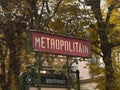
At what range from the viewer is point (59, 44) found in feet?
45.8

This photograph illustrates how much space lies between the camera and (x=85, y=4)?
24500 mm

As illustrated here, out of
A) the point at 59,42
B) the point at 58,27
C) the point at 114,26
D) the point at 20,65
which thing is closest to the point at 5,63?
the point at 20,65

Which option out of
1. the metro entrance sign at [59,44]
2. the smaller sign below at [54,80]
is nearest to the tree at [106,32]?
the metro entrance sign at [59,44]

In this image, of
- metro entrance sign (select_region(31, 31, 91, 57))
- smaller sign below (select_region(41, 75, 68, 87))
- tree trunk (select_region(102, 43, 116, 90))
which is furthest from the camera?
tree trunk (select_region(102, 43, 116, 90))

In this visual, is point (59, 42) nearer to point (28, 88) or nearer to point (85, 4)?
point (28, 88)

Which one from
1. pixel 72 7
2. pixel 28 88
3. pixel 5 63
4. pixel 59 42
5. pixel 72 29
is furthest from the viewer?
pixel 5 63

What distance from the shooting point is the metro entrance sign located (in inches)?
526

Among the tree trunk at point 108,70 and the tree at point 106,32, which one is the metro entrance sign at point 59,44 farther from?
the tree at point 106,32

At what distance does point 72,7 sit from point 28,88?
11555 millimetres

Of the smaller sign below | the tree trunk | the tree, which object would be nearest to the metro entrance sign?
the smaller sign below

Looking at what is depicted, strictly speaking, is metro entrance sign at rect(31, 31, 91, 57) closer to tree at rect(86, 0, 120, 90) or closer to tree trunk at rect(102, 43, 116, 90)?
tree trunk at rect(102, 43, 116, 90)

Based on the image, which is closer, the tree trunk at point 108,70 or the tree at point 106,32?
the tree trunk at point 108,70

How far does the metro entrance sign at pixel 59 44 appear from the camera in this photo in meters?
13.4

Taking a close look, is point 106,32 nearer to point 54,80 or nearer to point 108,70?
point 108,70
